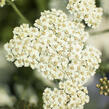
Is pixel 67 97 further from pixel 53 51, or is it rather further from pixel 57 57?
pixel 53 51

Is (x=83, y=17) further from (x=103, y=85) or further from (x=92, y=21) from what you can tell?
(x=103, y=85)

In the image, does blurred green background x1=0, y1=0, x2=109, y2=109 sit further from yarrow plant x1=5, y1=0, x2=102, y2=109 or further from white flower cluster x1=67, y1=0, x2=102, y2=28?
yarrow plant x1=5, y1=0, x2=102, y2=109

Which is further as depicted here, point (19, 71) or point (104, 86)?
point (19, 71)

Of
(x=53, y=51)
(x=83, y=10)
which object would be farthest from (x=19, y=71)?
(x=83, y=10)

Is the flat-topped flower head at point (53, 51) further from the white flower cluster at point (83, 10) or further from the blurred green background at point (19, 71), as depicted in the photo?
the blurred green background at point (19, 71)

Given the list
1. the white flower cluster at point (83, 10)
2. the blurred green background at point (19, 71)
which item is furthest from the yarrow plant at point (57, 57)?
the blurred green background at point (19, 71)

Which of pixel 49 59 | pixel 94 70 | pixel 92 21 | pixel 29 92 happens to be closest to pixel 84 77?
pixel 94 70

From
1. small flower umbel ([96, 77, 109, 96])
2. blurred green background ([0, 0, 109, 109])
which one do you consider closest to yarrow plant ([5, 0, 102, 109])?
small flower umbel ([96, 77, 109, 96])

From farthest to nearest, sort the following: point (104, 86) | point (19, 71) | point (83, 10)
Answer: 1. point (19, 71)
2. point (83, 10)
3. point (104, 86)
